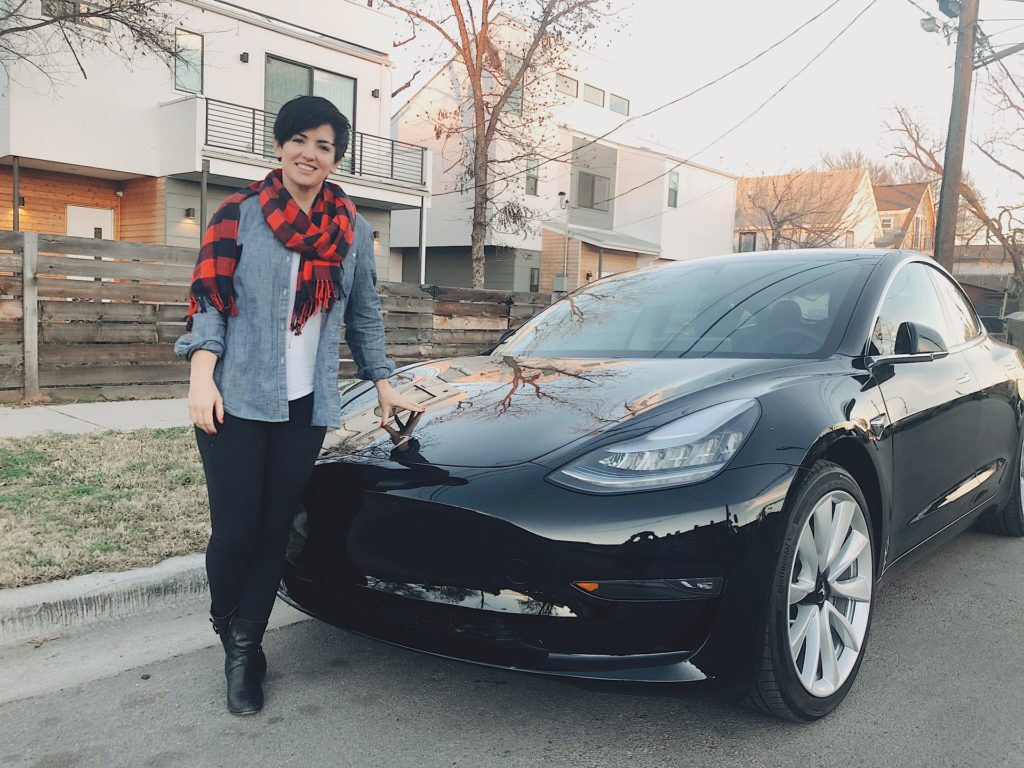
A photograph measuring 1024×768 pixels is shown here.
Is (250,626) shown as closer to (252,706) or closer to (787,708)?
(252,706)

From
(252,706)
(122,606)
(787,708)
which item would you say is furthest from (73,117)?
(787,708)

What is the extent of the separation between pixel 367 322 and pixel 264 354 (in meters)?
0.47

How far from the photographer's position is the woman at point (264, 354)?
2490mm

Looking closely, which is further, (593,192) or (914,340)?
(593,192)

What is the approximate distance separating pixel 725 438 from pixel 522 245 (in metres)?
23.6

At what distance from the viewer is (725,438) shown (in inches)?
97.2

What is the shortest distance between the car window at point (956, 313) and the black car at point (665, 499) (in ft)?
1.87

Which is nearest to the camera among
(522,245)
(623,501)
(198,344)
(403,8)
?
(623,501)

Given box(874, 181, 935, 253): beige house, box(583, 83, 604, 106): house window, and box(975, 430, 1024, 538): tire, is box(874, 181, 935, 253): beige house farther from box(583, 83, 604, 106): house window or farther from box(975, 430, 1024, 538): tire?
box(975, 430, 1024, 538): tire

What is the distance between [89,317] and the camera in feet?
25.7

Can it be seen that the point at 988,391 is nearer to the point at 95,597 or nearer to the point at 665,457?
the point at 665,457

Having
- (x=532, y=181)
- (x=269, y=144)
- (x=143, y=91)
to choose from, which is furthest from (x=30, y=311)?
(x=532, y=181)

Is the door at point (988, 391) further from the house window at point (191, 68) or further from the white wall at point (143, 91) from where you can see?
the house window at point (191, 68)

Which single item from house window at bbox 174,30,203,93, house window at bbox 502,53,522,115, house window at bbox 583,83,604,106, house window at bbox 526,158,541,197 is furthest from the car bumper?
house window at bbox 583,83,604,106
